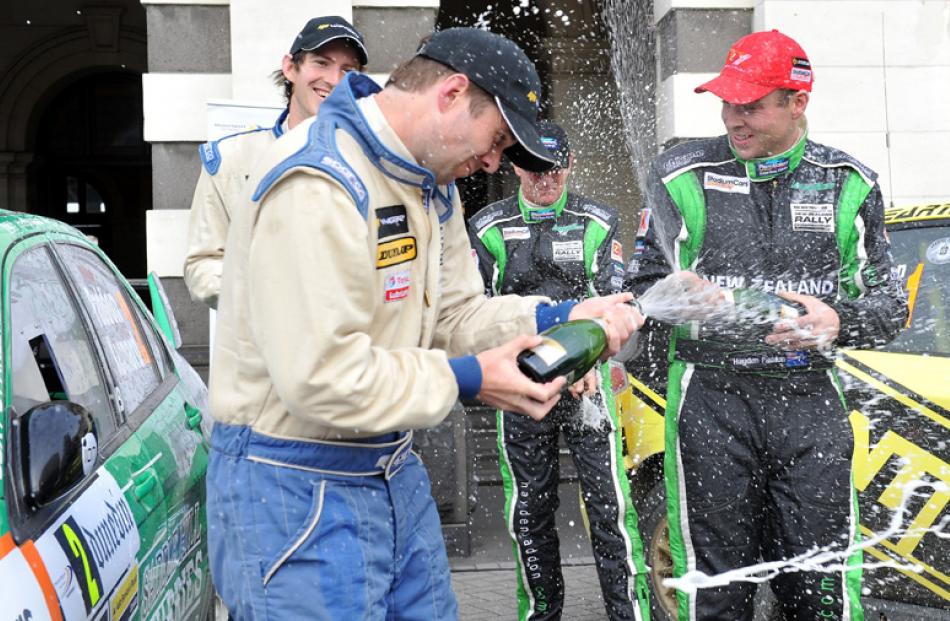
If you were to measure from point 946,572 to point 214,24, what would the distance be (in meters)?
5.89

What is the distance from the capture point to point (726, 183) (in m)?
3.85

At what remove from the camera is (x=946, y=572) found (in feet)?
13.9

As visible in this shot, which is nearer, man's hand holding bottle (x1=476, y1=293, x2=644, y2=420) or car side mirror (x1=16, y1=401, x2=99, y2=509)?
car side mirror (x1=16, y1=401, x2=99, y2=509)

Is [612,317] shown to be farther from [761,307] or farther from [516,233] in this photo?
[516,233]

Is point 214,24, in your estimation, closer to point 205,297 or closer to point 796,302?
point 205,297

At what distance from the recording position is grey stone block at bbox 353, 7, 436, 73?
7918 millimetres

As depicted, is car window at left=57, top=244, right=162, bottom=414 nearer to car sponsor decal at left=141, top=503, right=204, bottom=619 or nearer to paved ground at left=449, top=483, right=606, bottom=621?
car sponsor decal at left=141, top=503, right=204, bottom=619

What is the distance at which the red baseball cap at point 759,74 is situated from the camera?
3758mm

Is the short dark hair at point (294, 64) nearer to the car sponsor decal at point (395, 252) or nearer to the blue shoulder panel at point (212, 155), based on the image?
the blue shoulder panel at point (212, 155)

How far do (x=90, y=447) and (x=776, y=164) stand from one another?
2437mm

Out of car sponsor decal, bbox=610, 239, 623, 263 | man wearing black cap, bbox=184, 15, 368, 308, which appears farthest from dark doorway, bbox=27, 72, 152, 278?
man wearing black cap, bbox=184, 15, 368, 308

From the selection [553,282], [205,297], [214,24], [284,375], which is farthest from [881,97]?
[284,375]

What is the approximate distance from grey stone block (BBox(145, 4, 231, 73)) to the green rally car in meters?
4.40

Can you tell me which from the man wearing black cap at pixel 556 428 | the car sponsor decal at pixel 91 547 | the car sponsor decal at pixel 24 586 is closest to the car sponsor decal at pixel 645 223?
the man wearing black cap at pixel 556 428
